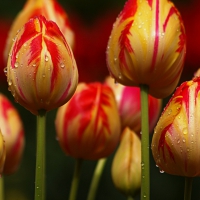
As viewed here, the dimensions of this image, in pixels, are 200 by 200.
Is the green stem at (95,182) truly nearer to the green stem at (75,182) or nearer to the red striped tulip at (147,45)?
the green stem at (75,182)

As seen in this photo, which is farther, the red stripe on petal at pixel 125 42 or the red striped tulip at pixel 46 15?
the red striped tulip at pixel 46 15

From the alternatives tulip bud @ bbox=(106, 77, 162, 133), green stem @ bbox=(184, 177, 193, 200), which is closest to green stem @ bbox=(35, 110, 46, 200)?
Answer: green stem @ bbox=(184, 177, 193, 200)

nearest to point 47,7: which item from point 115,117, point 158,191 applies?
point 115,117

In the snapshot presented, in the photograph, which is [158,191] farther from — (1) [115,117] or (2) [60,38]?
(2) [60,38]

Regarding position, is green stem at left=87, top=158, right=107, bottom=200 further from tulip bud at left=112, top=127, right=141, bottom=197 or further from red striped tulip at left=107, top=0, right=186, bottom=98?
red striped tulip at left=107, top=0, right=186, bottom=98

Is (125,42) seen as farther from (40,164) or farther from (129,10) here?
(40,164)

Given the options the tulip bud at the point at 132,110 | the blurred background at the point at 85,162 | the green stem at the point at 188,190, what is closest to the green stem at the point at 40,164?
the green stem at the point at 188,190

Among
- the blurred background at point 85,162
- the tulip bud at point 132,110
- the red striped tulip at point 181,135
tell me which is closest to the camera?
the red striped tulip at point 181,135
